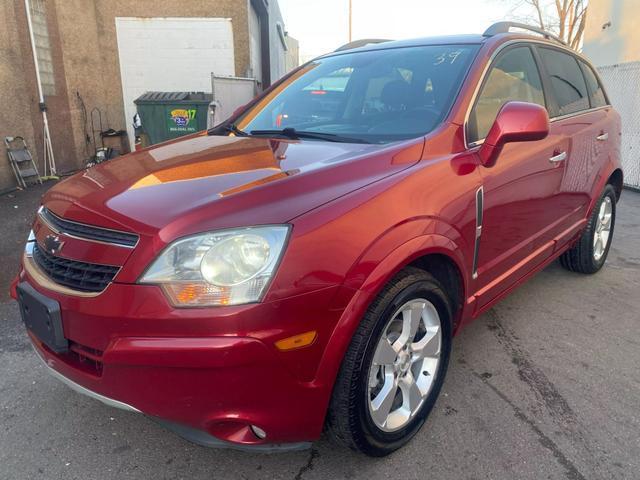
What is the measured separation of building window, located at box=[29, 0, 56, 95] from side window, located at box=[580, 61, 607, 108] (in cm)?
835

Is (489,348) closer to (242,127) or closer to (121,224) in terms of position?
(242,127)

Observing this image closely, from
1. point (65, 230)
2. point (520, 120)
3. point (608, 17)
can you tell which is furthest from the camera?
point (608, 17)

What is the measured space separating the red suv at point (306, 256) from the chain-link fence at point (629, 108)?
7.12 metres

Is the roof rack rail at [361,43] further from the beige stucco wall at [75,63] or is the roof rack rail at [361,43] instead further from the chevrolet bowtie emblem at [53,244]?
the beige stucco wall at [75,63]

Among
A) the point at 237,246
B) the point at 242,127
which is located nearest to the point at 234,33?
the point at 242,127

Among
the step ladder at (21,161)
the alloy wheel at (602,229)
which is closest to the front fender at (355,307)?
the alloy wheel at (602,229)

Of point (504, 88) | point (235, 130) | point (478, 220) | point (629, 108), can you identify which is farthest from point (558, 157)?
point (629, 108)

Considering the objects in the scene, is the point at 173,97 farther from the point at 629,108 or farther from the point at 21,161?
the point at 629,108

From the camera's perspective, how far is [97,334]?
1784 mm

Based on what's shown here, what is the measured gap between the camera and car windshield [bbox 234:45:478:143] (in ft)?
8.62

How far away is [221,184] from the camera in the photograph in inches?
78.0

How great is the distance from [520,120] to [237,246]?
153cm

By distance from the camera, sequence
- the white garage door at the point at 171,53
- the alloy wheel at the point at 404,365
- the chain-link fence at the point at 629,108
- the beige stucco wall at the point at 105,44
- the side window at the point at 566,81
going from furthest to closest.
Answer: the white garage door at the point at 171,53, the beige stucco wall at the point at 105,44, the chain-link fence at the point at 629,108, the side window at the point at 566,81, the alloy wheel at the point at 404,365

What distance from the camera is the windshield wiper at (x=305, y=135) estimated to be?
2572mm
